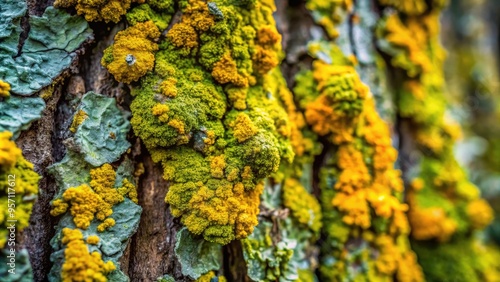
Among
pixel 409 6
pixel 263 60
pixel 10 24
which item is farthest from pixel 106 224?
pixel 409 6

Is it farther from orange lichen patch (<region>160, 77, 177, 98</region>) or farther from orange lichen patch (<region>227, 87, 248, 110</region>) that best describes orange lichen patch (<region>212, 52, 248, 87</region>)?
orange lichen patch (<region>160, 77, 177, 98</region>)

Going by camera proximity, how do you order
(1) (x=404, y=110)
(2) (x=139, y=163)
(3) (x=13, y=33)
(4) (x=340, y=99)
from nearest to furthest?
(3) (x=13, y=33) < (2) (x=139, y=163) < (4) (x=340, y=99) < (1) (x=404, y=110)

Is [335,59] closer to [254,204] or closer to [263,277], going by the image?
[254,204]

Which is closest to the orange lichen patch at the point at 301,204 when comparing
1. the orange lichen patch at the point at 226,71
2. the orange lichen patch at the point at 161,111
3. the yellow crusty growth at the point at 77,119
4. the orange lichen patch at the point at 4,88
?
the orange lichen patch at the point at 226,71

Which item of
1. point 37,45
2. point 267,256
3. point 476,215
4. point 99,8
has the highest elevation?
point 99,8

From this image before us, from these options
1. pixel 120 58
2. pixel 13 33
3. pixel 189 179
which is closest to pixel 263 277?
pixel 189 179

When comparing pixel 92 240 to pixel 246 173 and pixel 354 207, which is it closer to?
pixel 246 173

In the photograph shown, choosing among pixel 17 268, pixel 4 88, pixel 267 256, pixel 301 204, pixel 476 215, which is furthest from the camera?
pixel 476 215

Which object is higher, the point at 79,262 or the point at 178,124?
the point at 178,124
